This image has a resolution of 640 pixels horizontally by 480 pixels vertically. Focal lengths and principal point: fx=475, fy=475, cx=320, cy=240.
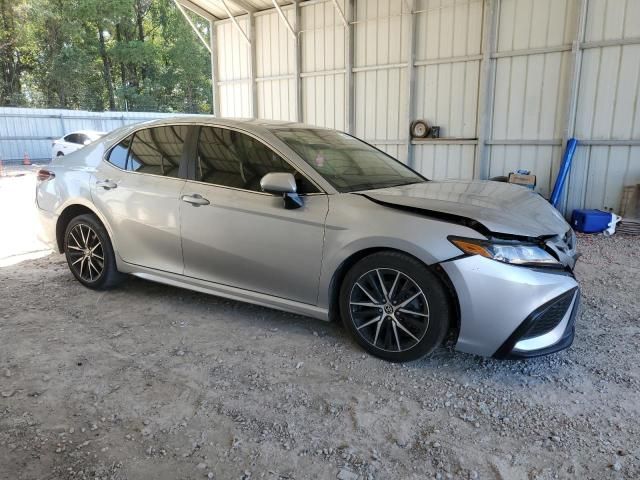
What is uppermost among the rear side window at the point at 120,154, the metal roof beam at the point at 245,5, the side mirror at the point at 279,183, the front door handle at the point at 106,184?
the metal roof beam at the point at 245,5

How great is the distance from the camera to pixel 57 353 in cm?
306

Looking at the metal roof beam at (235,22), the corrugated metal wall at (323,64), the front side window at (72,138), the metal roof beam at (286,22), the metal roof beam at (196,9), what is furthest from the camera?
the front side window at (72,138)

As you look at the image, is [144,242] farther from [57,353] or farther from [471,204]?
[471,204]

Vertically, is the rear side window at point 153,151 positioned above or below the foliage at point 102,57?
below

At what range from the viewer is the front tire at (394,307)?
2.65m

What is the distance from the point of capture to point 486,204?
2.86 m

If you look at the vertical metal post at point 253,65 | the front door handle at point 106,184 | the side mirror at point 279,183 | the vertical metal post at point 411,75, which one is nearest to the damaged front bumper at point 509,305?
the side mirror at point 279,183

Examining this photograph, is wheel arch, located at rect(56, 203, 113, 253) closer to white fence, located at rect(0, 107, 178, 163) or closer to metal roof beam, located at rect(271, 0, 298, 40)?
metal roof beam, located at rect(271, 0, 298, 40)

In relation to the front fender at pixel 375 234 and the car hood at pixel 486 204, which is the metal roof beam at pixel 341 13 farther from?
the front fender at pixel 375 234

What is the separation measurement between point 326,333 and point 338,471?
1.39 m

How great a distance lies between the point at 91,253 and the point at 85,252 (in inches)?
3.2

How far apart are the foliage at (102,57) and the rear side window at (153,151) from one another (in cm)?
3263

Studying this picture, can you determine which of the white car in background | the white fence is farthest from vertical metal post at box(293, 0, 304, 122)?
the white fence

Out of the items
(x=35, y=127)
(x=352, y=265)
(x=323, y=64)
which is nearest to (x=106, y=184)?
(x=352, y=265)
